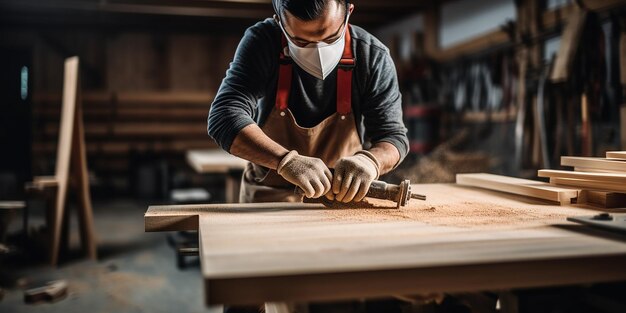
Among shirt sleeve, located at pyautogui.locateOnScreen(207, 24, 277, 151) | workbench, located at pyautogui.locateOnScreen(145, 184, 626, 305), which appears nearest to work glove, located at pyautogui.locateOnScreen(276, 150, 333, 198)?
workbench, located at pyautogui.locateOnScreen(145, 184, 626, 305)

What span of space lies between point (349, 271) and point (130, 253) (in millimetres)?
4710

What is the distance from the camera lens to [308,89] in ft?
7.27

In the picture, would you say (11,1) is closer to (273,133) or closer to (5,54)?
(5,54)

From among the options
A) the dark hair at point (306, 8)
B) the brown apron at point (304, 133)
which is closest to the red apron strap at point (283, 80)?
the brown apron at point (304, 133)

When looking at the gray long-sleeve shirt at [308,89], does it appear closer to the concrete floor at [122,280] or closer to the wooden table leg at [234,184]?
the concrete floor at [122,280]

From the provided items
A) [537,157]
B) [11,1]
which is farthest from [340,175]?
[11,1]

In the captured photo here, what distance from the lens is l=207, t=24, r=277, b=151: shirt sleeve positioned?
1.93m

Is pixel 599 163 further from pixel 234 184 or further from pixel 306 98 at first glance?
pixel 234 184

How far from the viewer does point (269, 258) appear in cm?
102

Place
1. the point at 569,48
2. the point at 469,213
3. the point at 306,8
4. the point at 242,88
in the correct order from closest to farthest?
1. the point at 469,213
2. the point at 306,8
3. the point at 242,88
4. the point at 569,48

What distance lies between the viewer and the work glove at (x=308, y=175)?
5.38 feet

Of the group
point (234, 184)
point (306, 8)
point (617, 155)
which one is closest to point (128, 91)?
point (234, 184)

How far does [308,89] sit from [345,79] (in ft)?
0.53

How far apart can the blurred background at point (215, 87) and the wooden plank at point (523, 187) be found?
7.53 feet
